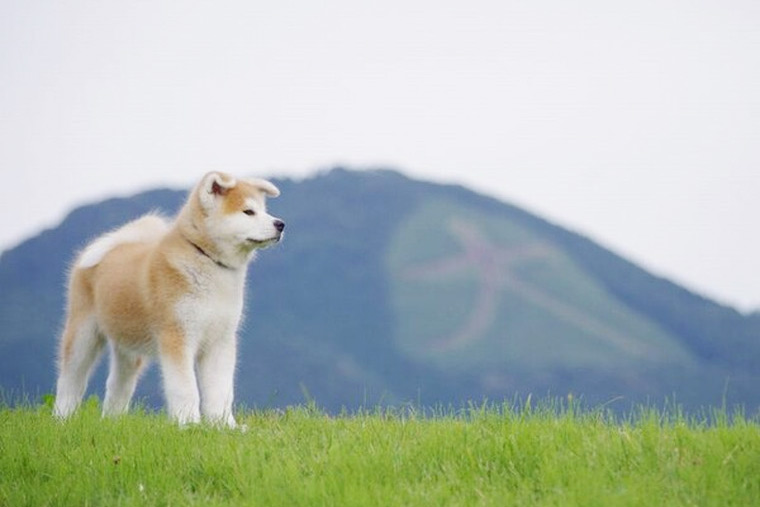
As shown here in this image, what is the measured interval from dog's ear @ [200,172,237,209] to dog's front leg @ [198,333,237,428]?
1042 mm

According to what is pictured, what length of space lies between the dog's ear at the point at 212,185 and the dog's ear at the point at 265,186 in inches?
7.1

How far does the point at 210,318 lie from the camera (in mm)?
8242

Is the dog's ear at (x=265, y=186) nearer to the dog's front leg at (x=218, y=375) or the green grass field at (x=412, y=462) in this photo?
the dog's front leg at (x=218, y=375)

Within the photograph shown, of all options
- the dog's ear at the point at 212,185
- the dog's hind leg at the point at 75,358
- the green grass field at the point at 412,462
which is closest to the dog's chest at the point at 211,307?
the dog's ear at the point at 212,185

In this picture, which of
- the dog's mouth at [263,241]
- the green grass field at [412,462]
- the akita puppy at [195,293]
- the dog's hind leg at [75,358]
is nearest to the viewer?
the green grass field at [412,462]

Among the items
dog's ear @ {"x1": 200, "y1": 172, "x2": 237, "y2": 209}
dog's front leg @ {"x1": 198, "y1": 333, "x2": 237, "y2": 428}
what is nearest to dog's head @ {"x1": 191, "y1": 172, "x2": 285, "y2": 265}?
dog's ear @ {"x1": 200, "y1": 172, "x2": 237, "y2": 209}

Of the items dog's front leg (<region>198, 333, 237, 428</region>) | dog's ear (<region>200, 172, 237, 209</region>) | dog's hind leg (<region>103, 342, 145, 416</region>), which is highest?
dog's ear (<region>200, 172, 237, 209</region>)

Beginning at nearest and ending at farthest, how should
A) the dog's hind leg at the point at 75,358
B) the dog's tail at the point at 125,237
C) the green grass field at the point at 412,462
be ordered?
the green grass field at the point at 412,462 → the dog's hind leg at the point at 75,358 → the dog's tail at the point at 125,237

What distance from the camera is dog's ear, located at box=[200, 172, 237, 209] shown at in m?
8.28

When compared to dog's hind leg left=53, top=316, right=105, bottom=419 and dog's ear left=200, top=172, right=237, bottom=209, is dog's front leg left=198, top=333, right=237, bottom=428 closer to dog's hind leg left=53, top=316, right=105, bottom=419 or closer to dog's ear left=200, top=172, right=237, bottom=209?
dog's ear left=200, top=172, right=237, bottom=209

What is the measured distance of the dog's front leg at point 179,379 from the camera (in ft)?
26.0

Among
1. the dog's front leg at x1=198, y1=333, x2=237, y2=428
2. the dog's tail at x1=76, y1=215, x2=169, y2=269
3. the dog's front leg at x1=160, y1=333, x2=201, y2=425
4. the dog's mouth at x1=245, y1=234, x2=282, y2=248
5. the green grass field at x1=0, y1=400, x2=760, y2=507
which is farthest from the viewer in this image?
the dog's tail at x1=76, y1=215, x2=169, y2=269

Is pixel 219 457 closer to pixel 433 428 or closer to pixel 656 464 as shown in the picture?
pixel 433 428

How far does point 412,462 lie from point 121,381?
4.12 m
